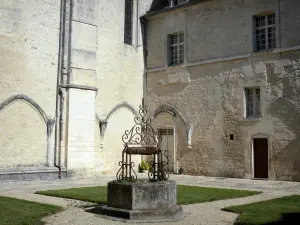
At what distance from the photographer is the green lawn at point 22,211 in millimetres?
6785

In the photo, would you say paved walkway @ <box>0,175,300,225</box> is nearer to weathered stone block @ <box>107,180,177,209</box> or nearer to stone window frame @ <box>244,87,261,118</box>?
weathered stone block @ <box>107,180,177,209</box>

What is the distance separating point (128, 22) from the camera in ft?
60.7

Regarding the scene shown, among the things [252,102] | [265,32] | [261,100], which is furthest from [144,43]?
[261,100]

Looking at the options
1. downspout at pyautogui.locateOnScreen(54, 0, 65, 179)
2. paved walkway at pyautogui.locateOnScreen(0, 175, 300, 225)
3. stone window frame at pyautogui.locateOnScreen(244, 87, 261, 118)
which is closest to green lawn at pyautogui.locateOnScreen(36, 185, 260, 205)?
paved walkway at pyautogui.locateOnScreen(0, 175, 300, 225)

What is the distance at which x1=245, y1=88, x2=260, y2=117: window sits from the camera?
15344 mm

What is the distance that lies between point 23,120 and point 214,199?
803 cm

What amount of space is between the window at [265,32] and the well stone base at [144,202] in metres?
9.54

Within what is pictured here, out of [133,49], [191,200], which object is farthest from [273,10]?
[191,200]

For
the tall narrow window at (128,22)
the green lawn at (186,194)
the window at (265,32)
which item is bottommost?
the green lawn at (186,194)

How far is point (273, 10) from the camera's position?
48.9 feet

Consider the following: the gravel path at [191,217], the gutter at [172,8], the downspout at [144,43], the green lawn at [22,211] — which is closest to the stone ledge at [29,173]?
the green lawn at [22,211]

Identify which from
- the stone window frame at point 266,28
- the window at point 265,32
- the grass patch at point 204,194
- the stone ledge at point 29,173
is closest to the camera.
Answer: the grass patch at point 204,194

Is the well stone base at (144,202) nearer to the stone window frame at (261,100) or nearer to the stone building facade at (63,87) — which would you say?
the stone building facade at (63,87)

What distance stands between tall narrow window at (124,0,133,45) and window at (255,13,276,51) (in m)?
5.77
